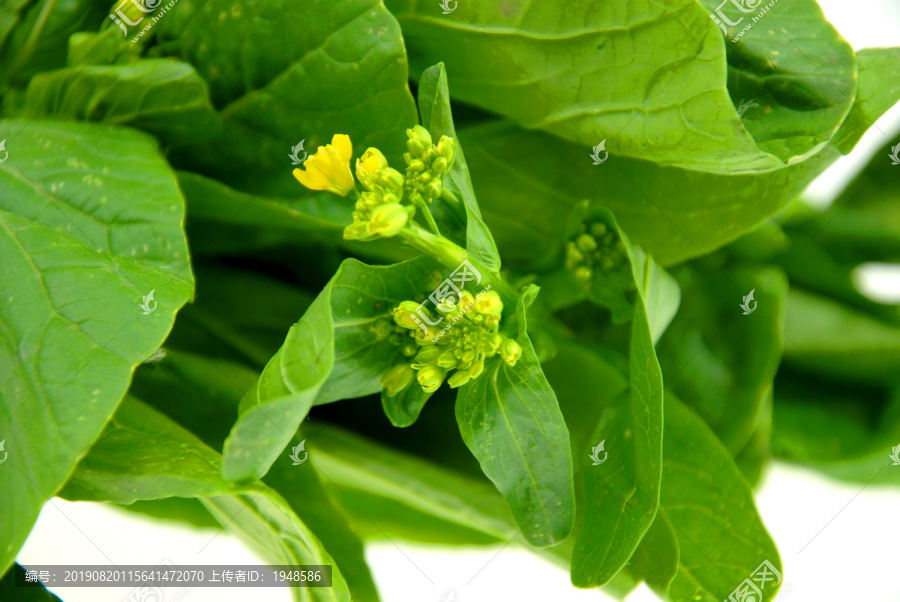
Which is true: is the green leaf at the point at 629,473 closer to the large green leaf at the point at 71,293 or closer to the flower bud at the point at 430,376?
the flower bud at the point at 430,376

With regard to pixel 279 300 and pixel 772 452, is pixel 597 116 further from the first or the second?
pixel 772 452

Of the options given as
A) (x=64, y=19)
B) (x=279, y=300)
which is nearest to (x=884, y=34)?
(x=279, y=300)

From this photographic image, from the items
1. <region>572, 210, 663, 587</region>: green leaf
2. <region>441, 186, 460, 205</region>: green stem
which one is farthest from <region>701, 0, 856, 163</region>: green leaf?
<region>441, 186, 460, 205</region>: green stem

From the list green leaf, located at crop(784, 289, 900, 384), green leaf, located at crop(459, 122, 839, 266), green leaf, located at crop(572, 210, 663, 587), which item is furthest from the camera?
green leaf, located at crop(784, 289, 900, 384)

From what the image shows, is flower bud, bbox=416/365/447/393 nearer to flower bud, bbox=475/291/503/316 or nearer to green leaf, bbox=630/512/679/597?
flower bud, bbox=475/291/503/316

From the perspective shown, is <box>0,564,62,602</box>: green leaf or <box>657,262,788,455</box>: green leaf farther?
<box>657,262,788,455</box>: green leaf
